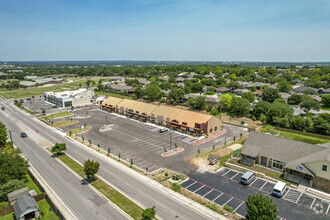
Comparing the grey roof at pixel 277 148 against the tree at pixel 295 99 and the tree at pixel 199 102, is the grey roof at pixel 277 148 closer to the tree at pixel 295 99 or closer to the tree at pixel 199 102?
the tree at pixel 199 102

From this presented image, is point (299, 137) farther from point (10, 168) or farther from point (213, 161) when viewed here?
point (10, 168)

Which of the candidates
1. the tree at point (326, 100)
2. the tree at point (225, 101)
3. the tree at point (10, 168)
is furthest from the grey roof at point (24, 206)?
the tree at point (326, 100)

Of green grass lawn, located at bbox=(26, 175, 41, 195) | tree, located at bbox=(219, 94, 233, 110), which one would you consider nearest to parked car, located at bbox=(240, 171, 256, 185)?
green grass lawn, located at bbox=(26, 175, 41, 195)

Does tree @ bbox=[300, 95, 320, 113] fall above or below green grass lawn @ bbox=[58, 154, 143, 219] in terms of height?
above

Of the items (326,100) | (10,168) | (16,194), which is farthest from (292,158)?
(326,100)

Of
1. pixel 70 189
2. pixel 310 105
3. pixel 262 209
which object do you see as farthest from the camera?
pixel 310 105

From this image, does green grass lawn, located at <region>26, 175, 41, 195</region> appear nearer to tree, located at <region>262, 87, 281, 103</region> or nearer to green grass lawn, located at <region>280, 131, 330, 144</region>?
green grass lawn, located at <region>280, 131, 330, 144</region>
